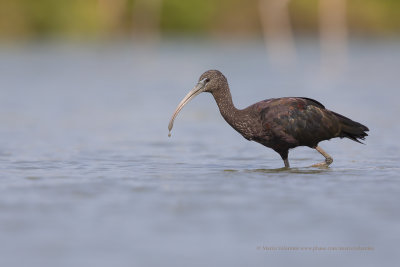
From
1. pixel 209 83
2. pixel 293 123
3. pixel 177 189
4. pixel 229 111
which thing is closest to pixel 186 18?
pixel 209 83

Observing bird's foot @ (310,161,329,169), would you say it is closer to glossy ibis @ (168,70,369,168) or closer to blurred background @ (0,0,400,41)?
glossy ibis @ (168,70,369,168)

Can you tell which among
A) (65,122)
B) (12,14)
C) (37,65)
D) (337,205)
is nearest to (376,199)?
(337,205)

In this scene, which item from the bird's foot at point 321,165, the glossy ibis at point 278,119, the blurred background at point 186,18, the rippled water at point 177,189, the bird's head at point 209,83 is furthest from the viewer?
the blurred background at point 186,18

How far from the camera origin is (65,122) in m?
18.1

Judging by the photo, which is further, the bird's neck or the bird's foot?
the bird's foot

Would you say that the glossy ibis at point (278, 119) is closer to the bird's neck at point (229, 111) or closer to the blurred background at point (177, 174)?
the bird's neck at point (229, 111)

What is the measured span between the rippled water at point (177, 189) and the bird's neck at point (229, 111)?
2.02ft

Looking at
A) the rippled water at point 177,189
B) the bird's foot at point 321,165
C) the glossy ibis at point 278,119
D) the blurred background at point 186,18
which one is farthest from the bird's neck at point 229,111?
the blurred background at point 186,18

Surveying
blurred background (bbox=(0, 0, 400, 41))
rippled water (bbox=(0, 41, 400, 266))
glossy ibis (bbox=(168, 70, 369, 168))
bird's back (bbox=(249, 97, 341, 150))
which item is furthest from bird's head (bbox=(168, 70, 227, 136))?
blurred background (bbox=(0, 0, 400, 41))

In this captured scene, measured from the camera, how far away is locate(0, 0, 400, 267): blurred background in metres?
6.81

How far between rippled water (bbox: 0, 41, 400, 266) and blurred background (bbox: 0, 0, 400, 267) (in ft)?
0.07

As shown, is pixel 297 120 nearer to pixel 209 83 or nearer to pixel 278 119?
pixel 278 119

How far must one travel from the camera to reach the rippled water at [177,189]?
6.71 metres

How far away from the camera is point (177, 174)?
10680 mm
